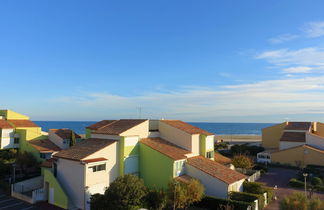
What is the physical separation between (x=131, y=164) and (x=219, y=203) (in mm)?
11857

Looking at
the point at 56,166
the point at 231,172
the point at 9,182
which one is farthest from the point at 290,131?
the point at 9,182

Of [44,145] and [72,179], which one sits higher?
[44,145]

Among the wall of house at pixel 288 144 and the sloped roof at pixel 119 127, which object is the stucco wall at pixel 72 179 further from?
the wall of house at pixel 288 144

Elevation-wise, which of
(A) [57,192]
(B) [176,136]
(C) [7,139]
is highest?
(B) [176,136]

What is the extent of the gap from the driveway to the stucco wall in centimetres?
2071

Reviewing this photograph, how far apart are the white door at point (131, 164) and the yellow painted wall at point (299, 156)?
121ft

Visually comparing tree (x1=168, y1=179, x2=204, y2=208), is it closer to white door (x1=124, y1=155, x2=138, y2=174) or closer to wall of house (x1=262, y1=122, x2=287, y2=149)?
white door (x1=124, y1=155, x2=138, y2=174)

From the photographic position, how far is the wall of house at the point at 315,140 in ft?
174

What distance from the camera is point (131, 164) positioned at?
31.4m

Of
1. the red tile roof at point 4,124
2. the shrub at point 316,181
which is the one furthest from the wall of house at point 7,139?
the shrub at point 316,181

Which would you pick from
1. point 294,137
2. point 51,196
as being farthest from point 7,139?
point 294,137

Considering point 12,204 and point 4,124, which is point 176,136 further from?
point 4,124

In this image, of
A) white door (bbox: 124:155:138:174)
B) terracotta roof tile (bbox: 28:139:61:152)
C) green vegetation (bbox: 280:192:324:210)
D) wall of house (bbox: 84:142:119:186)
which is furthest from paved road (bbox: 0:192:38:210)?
green vegetation (bbox: 280:192:324:210)

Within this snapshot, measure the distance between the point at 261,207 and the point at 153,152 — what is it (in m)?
13.9
